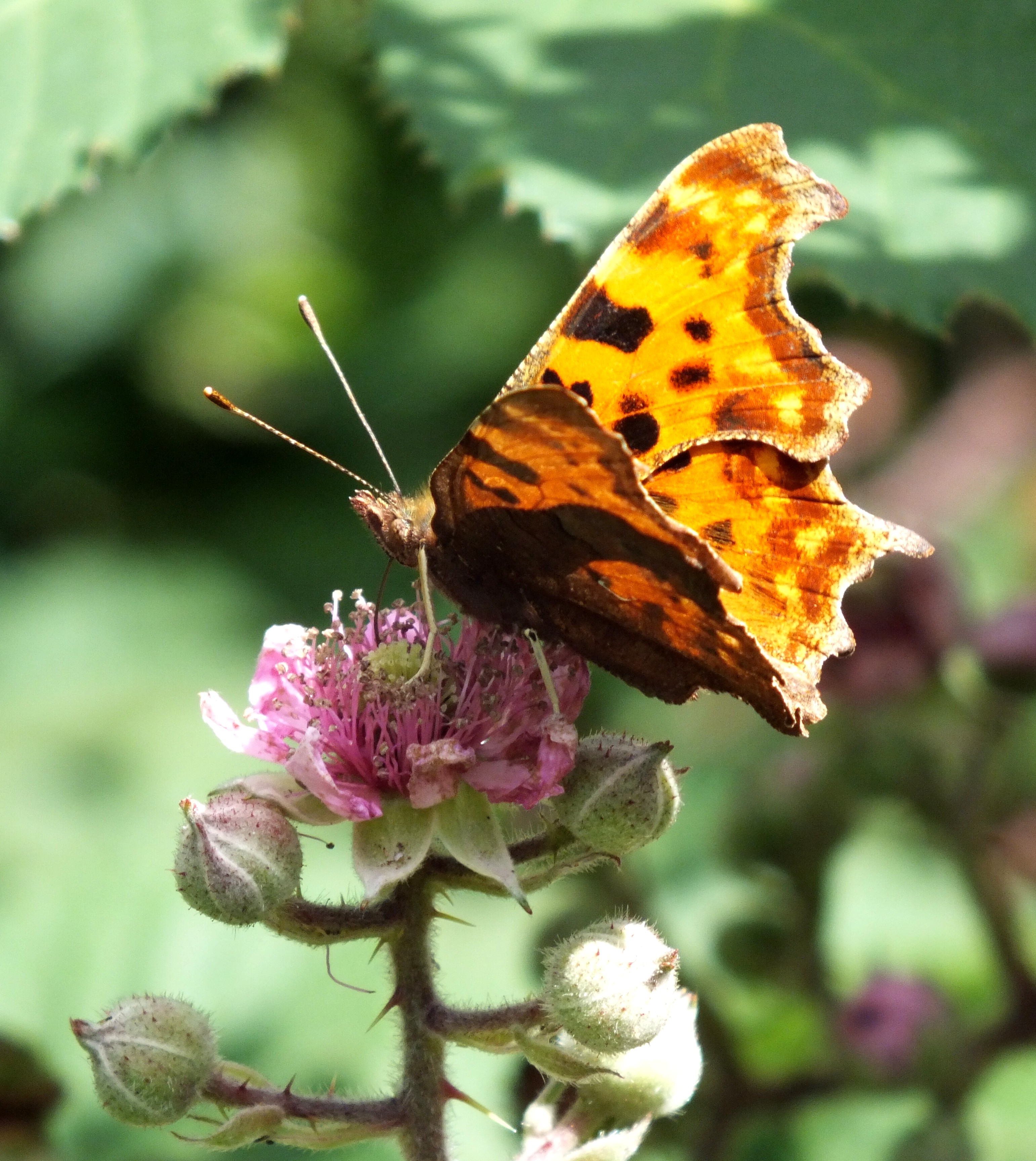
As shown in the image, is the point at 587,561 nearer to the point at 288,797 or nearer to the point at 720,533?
the point at 720,533

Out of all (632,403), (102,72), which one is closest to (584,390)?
(632,403)

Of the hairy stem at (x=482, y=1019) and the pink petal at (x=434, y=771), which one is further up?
the pink petal at (x=434, y=771)

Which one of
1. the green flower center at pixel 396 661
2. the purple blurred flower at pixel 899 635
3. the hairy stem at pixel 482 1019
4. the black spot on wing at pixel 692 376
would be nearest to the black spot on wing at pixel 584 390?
the black spot on wing at pixel 692 376

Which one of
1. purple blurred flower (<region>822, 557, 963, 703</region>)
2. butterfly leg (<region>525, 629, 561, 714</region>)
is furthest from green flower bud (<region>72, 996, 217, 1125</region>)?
purple blurred flower (<region>822, 557, 963, 703</region>)

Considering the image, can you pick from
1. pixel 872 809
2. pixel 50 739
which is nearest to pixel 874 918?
pixel 872 809

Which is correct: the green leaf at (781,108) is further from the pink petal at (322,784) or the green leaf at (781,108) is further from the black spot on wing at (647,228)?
the pink petal at (322,784)

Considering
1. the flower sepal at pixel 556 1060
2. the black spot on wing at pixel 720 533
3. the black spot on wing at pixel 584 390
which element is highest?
the black spot on wing at pixel 584 390

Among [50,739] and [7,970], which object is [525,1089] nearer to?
[7,970]
